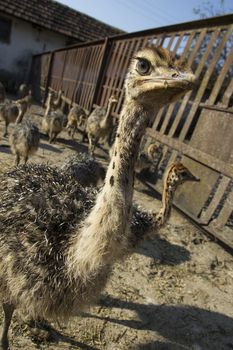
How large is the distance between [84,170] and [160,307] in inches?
101

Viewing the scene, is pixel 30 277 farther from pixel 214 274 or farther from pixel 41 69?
pixel 41 69

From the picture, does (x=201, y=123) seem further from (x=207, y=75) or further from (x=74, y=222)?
(x=74, y=222)

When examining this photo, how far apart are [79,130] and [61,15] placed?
16.9 meters

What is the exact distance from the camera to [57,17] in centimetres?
2550

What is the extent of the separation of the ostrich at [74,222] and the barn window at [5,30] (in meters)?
23.1

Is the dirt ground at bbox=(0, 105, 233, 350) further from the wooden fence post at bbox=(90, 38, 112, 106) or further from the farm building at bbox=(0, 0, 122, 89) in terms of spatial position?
the farm building at bbox=(0, 0, 122, 89)

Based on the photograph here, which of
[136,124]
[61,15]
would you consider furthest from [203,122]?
[61,15]

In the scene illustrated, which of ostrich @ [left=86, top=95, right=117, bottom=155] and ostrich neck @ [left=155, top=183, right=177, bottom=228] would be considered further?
ostrich @ [left=86, top=95, right=117, bottom=155]

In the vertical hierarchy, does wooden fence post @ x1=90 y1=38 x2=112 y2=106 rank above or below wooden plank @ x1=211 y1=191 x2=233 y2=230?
above

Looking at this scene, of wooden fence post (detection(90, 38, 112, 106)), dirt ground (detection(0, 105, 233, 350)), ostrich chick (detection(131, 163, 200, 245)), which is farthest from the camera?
wooden fence post (detection(90, 38, 112, 106))

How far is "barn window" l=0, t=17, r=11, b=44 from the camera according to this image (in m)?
23.4

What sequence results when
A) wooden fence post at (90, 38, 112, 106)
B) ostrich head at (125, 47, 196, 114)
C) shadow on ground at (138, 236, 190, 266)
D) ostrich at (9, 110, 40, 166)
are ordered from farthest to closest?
wooden fence post at (90, 38, 112, 106) → ostrich at (9, 110, 40, 166) → shadow on ground at (138, 236, 190, 266) → ostrich head at (125, 47, 196, 114)

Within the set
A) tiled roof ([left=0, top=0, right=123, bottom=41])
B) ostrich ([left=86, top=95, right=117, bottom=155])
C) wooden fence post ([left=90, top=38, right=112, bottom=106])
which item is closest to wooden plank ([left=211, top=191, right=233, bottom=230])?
ostrich ([left=86, top=95, right=117, bottom=155])

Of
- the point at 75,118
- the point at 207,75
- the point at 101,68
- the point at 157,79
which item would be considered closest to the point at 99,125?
the point at 75,118
